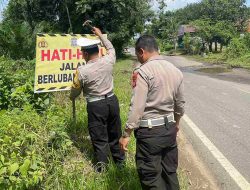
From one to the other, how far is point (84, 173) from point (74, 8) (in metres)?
28.7

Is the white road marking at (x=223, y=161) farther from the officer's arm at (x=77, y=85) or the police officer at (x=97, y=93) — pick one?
the officer's arm at (x=77, y=85)

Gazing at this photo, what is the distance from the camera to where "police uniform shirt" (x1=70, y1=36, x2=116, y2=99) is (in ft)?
17.6

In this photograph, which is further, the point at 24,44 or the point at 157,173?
the point at 24,44

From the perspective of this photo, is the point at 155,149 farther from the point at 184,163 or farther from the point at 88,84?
the point at 184,163

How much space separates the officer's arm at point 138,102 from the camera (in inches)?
155

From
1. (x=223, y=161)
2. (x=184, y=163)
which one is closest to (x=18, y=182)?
(x=184, y=163)

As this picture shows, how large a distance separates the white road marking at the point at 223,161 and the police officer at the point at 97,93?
1.64 meters

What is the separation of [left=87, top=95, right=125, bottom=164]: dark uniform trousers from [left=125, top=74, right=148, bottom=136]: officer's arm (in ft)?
4.80

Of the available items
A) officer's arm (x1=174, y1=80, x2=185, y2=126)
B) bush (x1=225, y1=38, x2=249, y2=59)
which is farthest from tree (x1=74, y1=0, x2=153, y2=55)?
officer's arm (x1=174, y1=80, x2=185, y2=126)

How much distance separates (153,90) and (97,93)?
5.17 ft

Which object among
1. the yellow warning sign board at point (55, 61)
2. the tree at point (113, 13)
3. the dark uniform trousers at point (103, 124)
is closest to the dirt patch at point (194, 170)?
the dark uniform trousers at point (103, 124)

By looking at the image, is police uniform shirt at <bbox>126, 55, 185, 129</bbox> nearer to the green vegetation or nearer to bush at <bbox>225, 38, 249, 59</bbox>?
the green vegetation

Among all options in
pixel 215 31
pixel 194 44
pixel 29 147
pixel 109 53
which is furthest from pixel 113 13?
pixel 29 147

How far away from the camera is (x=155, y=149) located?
4.10m
